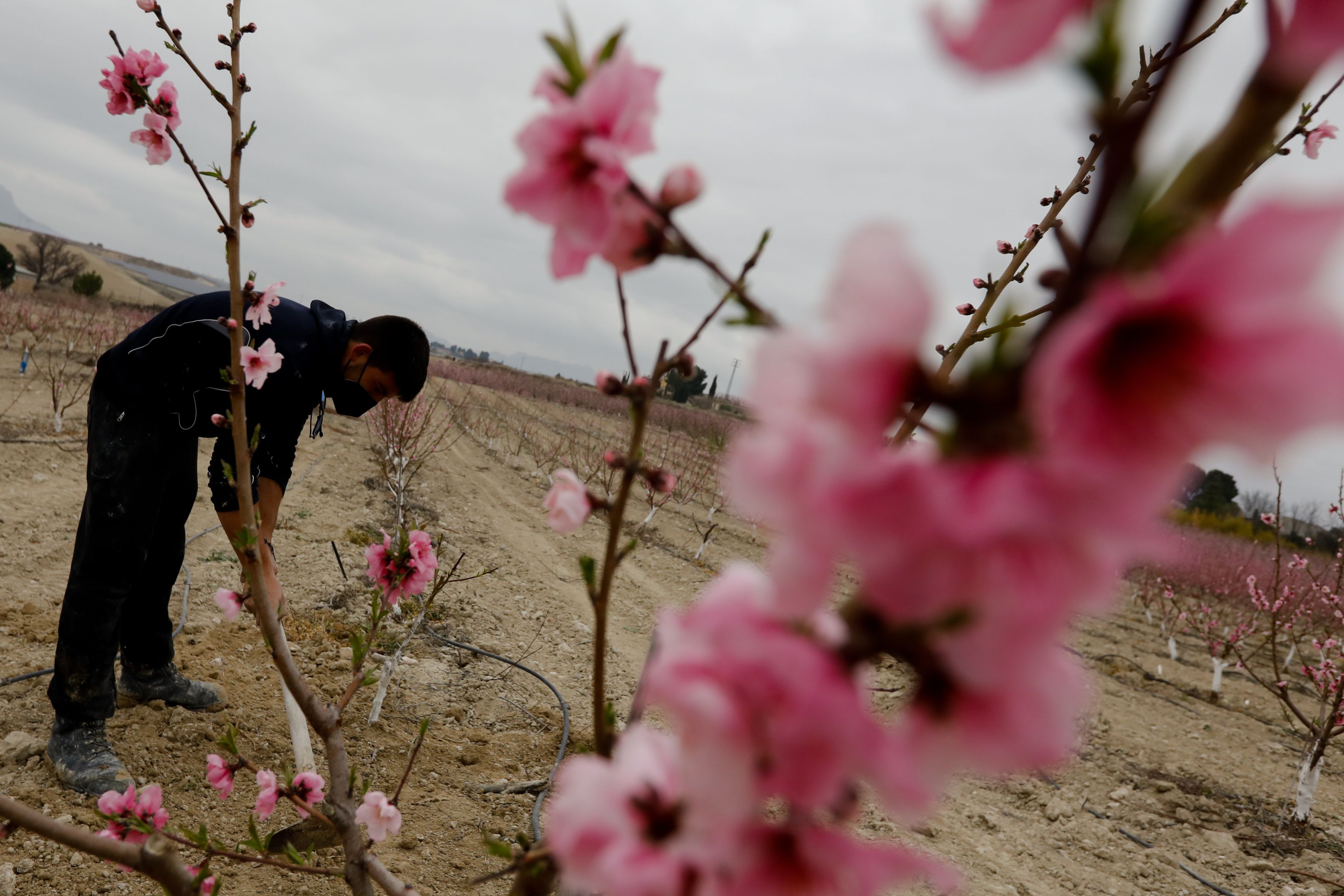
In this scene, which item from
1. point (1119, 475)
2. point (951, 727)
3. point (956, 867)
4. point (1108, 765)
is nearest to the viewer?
point (1119, 475)

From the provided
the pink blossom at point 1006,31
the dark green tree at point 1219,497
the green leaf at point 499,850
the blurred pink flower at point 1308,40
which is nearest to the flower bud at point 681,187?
the pink blossom at point 1006,31

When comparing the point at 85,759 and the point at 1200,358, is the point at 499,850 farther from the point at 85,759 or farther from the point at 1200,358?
the point at 85,759

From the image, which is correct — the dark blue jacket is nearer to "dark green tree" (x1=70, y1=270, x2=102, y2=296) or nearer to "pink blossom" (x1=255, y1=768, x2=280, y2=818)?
"pink blossom" (x1=255, y1=768, x2=280, y2=818)

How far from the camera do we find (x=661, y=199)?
Answer: 0.67 m

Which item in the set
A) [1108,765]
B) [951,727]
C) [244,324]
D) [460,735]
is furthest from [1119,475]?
[1108,765]

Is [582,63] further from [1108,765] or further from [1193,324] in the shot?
[1108,765]

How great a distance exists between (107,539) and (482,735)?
2.32 m

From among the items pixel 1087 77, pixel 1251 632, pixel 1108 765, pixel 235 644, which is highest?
pixel 1087 77

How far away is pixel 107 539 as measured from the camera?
333 cm

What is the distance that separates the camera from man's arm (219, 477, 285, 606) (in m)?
3.24

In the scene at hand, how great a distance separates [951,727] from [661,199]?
0.50 m

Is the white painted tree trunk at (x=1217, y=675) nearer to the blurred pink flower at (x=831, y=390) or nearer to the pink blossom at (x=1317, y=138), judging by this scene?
the pink blossom at (x=1317, y=138)

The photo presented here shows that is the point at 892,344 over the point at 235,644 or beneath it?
over

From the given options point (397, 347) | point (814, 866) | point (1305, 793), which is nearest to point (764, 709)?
point (814, 866)
